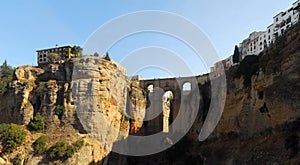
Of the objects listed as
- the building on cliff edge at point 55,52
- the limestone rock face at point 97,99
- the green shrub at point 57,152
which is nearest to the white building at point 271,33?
the limestone rock face at point 97,99

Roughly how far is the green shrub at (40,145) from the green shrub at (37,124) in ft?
6.50

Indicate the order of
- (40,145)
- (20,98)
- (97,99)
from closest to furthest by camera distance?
(40,145)
(97,99)
(20,98)

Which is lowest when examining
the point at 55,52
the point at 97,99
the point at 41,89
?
the point at 97,99

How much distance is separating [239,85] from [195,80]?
46.0 ft

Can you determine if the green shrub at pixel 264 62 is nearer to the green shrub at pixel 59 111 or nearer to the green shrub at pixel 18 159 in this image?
the green shrub at pixel 59 111

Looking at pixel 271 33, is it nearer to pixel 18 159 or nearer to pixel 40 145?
pixel 40 145

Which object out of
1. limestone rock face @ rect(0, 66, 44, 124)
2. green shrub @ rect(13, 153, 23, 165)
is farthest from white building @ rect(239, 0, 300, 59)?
green shrub @ rect(13, 153, 23, 165)

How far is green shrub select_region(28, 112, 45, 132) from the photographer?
37938mm

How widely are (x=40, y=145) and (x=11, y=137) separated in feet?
10.6

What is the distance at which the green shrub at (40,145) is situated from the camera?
115 ft

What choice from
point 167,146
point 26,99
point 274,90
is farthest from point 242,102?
point 26,99

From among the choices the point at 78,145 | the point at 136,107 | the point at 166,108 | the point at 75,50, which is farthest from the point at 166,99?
the point at 78,145

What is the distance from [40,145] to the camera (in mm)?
35531

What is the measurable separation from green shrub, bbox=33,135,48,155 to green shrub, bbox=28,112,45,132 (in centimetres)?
198
